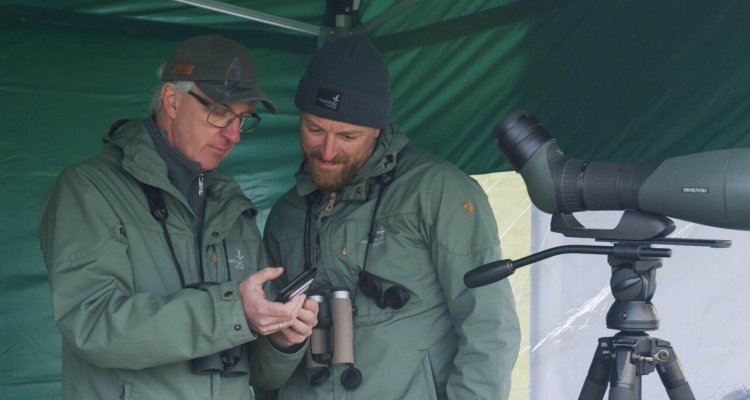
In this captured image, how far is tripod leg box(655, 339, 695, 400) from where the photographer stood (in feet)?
5.63

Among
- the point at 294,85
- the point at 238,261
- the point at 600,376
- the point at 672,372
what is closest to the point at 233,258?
the point at 238,261

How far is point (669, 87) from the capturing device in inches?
91.9

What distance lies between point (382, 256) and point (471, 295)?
239mm

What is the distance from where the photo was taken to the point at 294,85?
10.7 ft

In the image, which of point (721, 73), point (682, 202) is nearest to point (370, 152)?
point (721, 73)

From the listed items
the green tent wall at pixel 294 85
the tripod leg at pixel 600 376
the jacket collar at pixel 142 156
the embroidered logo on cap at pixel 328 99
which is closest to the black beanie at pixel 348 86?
the embroidered logo on cap at pixel 328 99

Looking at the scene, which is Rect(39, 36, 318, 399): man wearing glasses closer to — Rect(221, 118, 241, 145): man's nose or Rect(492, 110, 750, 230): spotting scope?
Rect(221, 118, 241, 145): man's nose

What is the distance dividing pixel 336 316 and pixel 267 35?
3.96 ft

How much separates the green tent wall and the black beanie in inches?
18.3

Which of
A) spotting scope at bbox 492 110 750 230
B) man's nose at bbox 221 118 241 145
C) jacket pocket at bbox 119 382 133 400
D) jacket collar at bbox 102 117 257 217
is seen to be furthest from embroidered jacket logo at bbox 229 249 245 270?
spotting scope at bbox 492 110 750 230

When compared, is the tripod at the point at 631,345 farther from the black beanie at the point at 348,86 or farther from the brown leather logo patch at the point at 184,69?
the brown leather logo patch at the point at 184,69

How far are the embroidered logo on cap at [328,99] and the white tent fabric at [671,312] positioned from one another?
0.85m

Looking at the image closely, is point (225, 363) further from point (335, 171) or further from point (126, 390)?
point (335, 171)

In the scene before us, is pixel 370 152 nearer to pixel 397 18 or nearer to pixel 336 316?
pixel 336 316
